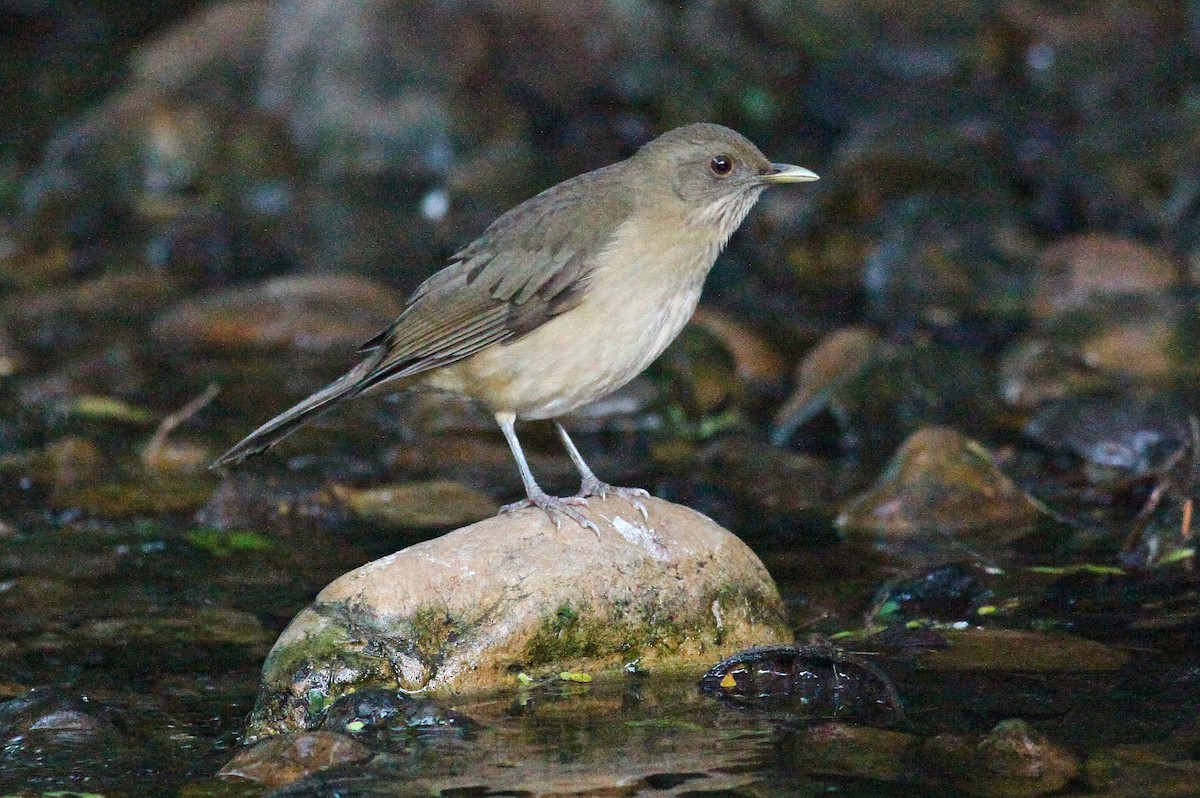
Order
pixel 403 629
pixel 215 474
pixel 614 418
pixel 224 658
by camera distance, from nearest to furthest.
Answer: pixel 403 629, pixel 224 658, pixel 215 474, pixel 614 418

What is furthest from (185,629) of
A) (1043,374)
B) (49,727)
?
(1043,374)

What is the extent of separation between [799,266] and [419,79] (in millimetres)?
5158

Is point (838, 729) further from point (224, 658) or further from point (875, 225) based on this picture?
point (875, 225)

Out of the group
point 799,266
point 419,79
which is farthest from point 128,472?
point 419,79

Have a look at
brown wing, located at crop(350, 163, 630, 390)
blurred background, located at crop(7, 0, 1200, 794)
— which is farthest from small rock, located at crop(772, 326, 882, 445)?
brown wing, located at crop(350, 163, 630, 390)

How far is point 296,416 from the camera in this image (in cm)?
764

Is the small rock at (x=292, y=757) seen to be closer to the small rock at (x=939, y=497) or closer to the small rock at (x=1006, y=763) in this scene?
the small rock at (x=1006, y=763)

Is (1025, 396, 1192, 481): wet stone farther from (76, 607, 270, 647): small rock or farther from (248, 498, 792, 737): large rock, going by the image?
(76, 607, 270, 647): small rock

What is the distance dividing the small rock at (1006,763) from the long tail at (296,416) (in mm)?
3158

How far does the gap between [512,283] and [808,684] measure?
2.31 m

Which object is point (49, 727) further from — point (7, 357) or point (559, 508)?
point (7, 357)

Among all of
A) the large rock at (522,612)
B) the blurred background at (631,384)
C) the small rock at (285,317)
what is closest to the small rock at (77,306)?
the blurred background at (631,384)

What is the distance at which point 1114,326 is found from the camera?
500 inches

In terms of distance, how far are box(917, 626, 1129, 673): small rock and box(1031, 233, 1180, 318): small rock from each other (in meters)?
7.06
